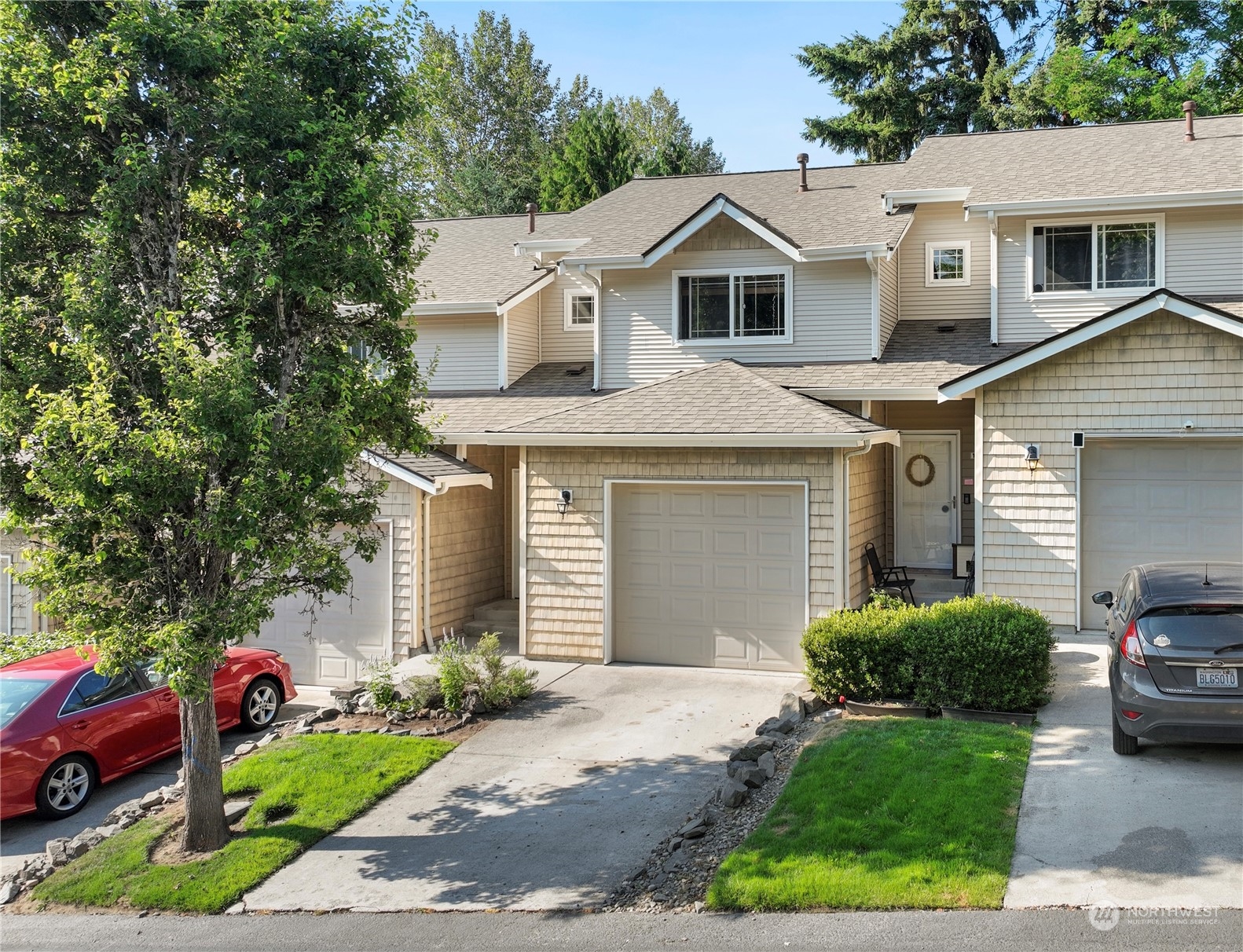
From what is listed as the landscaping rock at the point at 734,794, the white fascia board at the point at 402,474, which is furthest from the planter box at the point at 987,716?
the white fascia board at the point at 402,474

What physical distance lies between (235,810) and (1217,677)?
8770mm

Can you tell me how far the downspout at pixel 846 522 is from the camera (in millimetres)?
13378

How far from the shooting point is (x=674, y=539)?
14258 mm

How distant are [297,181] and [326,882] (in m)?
5.70

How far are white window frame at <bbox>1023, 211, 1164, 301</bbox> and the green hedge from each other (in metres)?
6.92

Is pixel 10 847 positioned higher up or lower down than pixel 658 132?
lower down

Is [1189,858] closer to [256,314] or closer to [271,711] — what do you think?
[256,314]

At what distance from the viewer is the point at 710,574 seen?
14.0 metres

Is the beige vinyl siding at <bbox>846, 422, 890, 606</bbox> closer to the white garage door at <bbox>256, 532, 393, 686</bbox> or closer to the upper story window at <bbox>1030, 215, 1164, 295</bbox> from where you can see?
the upper story window at <bbox>1030, 215, 1164, 295</bbox>

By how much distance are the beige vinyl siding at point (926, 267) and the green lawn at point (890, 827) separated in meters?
9.84

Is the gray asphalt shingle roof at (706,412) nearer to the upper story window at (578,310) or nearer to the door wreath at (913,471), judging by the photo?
the door wreath at (913,471)

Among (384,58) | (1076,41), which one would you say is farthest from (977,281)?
(1076,41)

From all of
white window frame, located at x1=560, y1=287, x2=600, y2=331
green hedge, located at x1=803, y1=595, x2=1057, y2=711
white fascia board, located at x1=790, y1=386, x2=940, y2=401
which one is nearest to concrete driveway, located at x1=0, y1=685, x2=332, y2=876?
green hedge, located at x1=803, y1=595, x2=1057, y2=711

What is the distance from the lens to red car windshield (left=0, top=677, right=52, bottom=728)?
10352 millimetres
